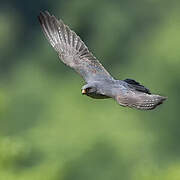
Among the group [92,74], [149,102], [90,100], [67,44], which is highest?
[90,100]

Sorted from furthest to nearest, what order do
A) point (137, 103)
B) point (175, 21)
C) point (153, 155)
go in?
point (175, 21) → point (153, 155) → point (137, 103)

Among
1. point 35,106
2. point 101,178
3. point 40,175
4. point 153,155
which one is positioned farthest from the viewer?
point 35,106

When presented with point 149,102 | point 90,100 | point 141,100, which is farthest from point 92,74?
point 90,100

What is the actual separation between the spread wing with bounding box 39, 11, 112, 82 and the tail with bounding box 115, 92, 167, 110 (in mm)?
1724

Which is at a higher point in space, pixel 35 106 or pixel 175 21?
pixel 175 21

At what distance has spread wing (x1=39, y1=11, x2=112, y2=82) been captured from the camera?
13195 mm

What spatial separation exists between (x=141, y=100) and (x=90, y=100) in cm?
1763

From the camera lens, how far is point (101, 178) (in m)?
19.0

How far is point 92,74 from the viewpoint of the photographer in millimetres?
12805

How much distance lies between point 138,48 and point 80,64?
25.8 metres

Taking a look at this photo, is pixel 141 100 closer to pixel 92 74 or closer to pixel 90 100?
pixel 92 74

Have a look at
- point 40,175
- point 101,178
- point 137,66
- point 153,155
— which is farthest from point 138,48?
point 40,175

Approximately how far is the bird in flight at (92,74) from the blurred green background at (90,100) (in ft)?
10.6

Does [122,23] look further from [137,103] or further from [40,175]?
[137,103]
